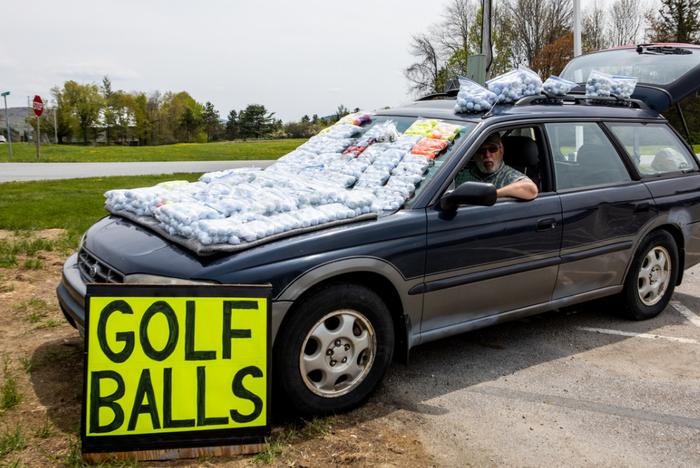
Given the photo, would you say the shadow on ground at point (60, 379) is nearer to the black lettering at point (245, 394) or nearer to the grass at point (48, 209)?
the black lettering at point (245, 394)

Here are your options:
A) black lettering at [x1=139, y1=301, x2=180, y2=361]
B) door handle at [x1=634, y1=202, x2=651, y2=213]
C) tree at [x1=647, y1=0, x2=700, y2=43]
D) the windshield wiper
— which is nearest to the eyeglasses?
door handle at [x1=634, y1=202, x2=651, y2=213]

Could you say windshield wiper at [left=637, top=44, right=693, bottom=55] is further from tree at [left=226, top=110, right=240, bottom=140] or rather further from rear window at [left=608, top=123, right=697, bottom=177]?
tree at [left=226, top=110, right=240, bottom=140]

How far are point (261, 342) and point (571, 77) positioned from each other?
18.1ft

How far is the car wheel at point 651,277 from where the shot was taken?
4.89 m

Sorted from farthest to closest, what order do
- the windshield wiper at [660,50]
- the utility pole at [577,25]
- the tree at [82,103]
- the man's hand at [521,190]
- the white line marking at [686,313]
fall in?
1. the tree at [82,103]
2. the utility pole at [577,25]
3. the windshield wiper at [660,50]
4. the white line marking at [686,313]
5. the man's hand at [521,190]

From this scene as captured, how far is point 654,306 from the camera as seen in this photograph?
5.14m

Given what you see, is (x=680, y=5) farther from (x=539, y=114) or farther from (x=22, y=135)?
(x=22, y=135)

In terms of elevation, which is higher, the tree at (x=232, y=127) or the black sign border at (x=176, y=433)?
the tree at (x=232, y=127)

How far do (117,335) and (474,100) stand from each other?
2614 millimetres

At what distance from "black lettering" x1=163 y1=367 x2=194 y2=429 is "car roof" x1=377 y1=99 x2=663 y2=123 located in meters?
2.40

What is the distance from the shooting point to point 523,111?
426cm

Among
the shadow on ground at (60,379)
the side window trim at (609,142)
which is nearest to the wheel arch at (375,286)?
the shadow on ground at (60,379)

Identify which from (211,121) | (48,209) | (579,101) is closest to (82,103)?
(211,121)

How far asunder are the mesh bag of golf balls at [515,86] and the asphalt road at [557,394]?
1.74 m
